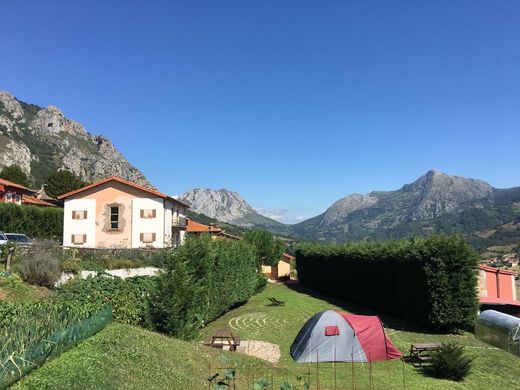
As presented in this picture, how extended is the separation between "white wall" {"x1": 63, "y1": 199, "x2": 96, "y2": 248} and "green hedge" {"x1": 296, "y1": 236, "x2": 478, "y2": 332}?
79.2 feet

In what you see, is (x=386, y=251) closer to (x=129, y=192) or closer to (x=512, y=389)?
(x=512, y=389)

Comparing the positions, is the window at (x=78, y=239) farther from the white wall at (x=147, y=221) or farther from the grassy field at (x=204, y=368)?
the grassy field at (x=204, y=368)

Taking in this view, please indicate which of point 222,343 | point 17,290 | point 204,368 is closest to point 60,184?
point 17,290

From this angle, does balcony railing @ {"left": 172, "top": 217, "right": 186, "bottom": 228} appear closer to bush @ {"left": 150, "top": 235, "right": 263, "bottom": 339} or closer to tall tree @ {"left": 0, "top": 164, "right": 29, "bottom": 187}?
bush @ {"left": 150, "top": 235, "right": 263, "bottom": 339}

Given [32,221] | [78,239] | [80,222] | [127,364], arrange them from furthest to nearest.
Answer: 1. [80,222]
2. [78,239]
3. [32,221]
4. [127,364]

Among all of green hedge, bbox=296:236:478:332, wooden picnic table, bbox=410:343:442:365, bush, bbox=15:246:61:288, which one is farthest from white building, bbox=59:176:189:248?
wooden picnic table, bbox=410:343:442:365

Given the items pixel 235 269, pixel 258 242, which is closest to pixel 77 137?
pixel 258 242

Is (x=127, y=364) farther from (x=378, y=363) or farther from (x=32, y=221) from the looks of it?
(x=32, y=221)

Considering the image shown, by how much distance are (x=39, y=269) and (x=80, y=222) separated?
81.9ft

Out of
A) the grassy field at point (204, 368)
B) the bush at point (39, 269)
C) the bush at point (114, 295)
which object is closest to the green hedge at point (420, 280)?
the grassy field at point (204, 368)

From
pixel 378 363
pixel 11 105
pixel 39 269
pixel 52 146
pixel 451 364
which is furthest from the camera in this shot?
pixel 11 105

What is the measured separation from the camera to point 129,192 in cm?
4016

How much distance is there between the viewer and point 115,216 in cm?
4016

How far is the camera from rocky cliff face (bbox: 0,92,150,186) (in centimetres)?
9944
